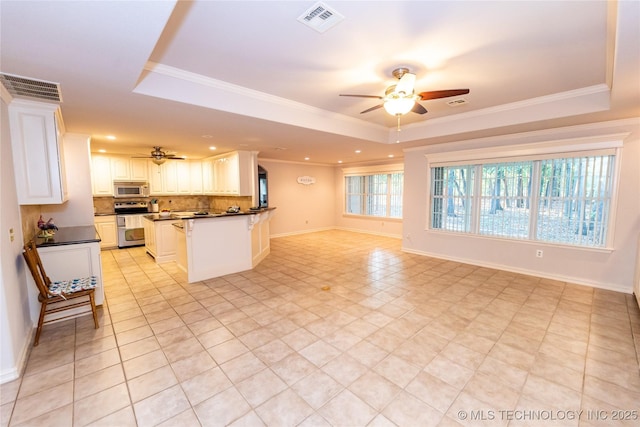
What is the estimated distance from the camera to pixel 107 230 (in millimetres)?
6320

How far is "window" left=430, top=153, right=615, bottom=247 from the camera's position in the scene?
399 cm

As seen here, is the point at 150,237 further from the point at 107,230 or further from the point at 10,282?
the point at 10,282

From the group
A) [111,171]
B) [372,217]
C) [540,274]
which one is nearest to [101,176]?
[111,171]

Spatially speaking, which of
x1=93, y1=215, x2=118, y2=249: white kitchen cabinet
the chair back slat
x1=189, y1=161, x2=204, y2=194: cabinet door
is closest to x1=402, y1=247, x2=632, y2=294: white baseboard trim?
the chair back slat

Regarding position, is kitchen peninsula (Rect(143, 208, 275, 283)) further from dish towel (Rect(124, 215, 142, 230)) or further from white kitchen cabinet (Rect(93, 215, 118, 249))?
white kitchen cabinet (Rect(93, 215, 118, 249))

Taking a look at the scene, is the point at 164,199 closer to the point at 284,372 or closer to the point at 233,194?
the point at 233,194

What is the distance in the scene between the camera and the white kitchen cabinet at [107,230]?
6230 mm

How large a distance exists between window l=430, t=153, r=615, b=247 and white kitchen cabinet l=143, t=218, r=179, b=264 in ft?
17.8

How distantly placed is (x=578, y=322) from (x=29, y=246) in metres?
5.77

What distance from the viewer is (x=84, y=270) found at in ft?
10.6

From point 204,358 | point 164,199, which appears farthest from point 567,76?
point 164,199

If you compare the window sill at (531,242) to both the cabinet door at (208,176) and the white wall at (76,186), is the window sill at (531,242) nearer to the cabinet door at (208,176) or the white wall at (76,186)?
the cabinet door at (208,176)

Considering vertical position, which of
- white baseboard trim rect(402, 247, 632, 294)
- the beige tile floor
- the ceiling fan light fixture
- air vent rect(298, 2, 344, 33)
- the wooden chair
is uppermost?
air vent rect(298, 2, 344, 33)

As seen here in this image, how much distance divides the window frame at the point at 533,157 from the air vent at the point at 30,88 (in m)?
5.74
